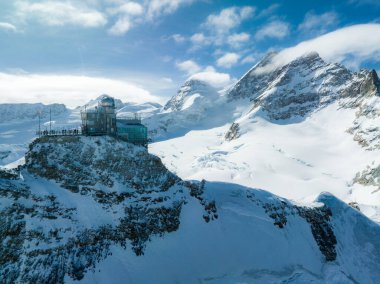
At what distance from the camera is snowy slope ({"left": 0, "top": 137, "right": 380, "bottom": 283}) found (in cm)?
4516

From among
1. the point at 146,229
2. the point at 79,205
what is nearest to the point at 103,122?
the point at 79,205

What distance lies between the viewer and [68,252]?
149 feet

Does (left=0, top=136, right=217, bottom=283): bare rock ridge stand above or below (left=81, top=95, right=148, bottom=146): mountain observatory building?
below

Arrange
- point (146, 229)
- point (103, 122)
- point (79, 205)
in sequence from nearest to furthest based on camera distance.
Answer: point (79, 205)
point (146, 229)
point (103, 122)

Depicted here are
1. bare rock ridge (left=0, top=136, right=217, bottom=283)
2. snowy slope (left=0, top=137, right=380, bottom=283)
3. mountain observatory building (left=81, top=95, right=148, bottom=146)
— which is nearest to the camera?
bare rock ridge (left=0, top=136, right=217, bottom=283)

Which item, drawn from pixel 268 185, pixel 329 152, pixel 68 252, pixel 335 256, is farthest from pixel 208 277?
pixel 329 152

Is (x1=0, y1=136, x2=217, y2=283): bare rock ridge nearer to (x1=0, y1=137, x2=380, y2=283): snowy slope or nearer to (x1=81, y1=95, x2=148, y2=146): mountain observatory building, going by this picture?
(x1=0, y1=137, x2=380, y2=283): snowy slope

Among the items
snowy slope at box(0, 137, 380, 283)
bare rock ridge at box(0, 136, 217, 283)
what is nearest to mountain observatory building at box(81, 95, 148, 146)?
bare rock ridge at box(0, 136, 217, 283)

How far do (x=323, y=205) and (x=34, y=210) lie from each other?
56.1m

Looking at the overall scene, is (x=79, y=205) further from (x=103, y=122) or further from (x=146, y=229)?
(x=103, y=122)

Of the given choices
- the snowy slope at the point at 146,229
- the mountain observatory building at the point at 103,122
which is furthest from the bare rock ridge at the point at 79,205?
the mountain observatory building at the point at 103,122

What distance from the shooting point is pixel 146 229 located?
53.4m

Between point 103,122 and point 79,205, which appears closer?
point 79,205

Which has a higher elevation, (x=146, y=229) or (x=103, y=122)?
(x=103, y=122)
